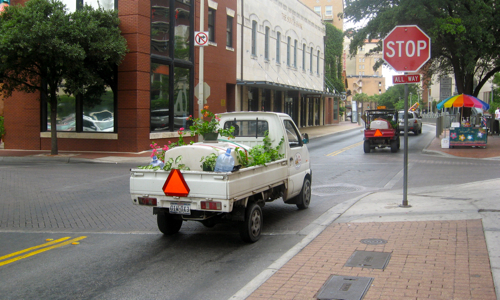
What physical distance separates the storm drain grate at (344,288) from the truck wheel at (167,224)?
3013 mm

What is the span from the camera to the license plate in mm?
6383

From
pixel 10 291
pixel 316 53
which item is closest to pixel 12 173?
pixel 10 291

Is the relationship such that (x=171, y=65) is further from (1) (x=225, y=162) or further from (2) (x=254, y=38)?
(1) (x=225, y=162)

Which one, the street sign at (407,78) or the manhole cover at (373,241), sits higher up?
the street sign at (407,78)

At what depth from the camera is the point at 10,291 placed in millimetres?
5000

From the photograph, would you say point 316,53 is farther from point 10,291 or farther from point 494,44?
point 10,291

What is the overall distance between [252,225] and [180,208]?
1140 millimetres

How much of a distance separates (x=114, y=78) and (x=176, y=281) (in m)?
17.7

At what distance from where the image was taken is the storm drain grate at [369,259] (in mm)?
5434

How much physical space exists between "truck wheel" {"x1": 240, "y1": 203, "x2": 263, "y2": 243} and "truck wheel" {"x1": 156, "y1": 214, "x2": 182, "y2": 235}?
120 cm

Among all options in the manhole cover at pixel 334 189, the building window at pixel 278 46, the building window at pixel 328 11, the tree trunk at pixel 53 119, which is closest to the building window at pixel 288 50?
the building window at pixel 278 46

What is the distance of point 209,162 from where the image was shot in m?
6.41

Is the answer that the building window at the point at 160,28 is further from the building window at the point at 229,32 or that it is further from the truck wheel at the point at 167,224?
the truck wheel at the point at 167,224

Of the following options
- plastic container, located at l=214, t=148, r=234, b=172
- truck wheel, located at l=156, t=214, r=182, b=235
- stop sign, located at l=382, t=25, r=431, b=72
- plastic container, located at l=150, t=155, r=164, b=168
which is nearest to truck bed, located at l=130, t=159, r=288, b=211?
plastic container, located at l=214, t=148, r=234, b=172
